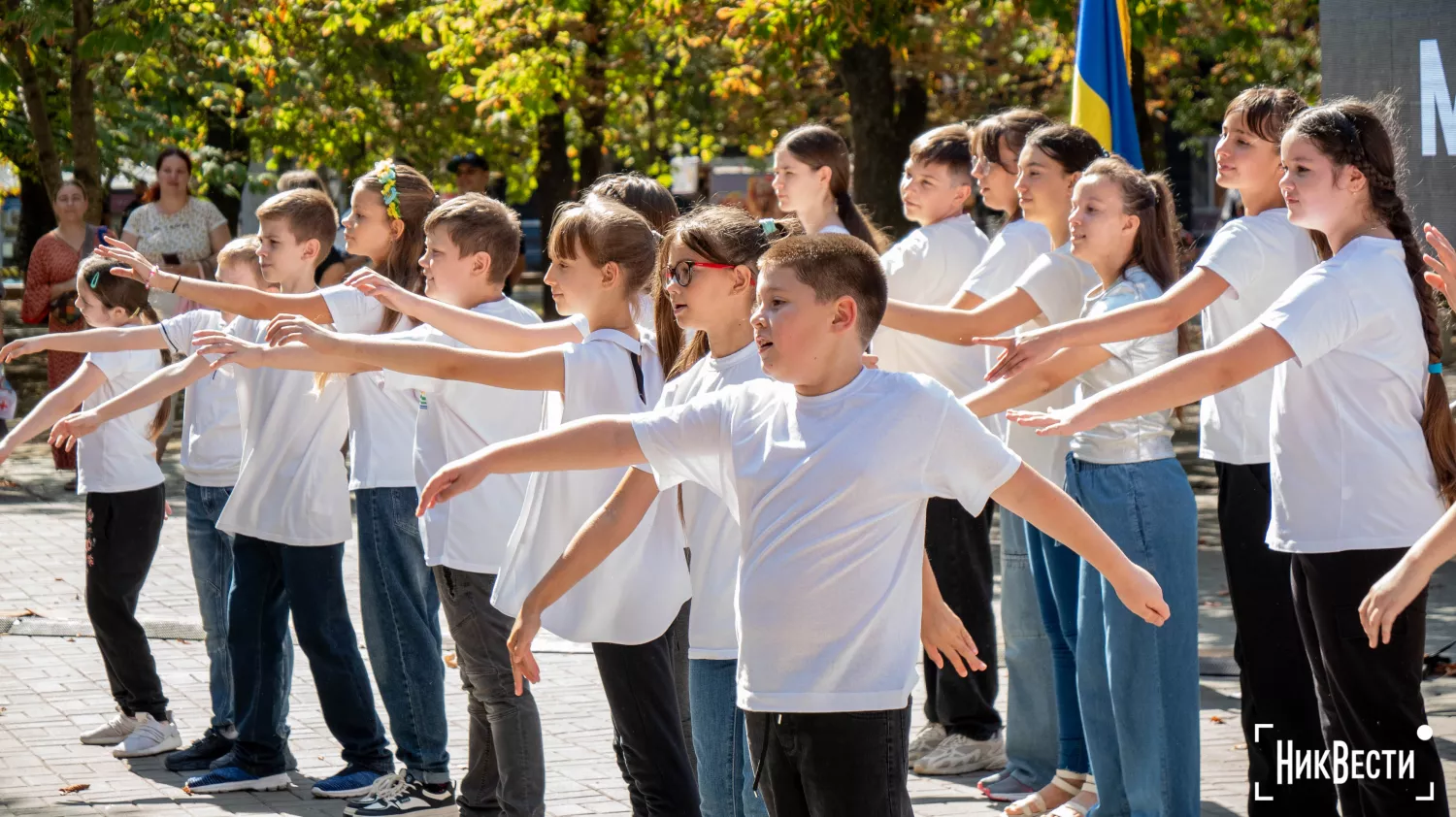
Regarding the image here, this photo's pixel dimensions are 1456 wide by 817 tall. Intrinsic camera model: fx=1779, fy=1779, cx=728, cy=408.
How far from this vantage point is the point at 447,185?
25391mm

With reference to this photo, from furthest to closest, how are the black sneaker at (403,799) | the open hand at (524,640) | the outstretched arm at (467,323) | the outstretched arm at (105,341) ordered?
the outstretched arm at (105,341) < the black sneaker at (403,799) < the outstretched arm at (467,323) < the open hand at (524,640)

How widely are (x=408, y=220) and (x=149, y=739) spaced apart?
83.9 inches

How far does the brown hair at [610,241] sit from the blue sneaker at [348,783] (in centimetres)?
211

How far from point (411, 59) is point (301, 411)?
63.8 ft

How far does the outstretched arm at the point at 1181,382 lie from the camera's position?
12.4 ft

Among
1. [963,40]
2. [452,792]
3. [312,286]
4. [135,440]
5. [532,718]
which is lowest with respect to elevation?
[452,792]

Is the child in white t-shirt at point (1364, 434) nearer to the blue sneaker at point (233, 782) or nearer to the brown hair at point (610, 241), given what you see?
the brown hair at point (610, 241)

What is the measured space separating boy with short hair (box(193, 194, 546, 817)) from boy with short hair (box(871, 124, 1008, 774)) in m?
1.51

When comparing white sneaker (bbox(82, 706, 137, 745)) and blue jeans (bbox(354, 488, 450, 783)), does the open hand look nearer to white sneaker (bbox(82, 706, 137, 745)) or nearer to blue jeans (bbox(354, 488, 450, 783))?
blue jeans (bbox(354, 488, 450, 783))

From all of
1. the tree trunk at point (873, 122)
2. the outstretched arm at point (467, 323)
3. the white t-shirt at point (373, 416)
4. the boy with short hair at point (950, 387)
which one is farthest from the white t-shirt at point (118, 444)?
the tree trunk at point (873, 122)

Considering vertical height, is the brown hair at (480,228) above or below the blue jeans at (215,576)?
above

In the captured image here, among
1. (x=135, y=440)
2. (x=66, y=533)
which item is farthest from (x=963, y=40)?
Result: (x=135, y=440)

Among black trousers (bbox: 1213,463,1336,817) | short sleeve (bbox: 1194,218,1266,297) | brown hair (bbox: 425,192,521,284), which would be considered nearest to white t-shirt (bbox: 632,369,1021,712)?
short sleeve (bbox: 1194,218,1266,297)

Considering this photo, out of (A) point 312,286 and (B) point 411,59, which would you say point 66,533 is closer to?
(A) point 312,286
